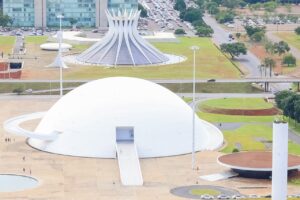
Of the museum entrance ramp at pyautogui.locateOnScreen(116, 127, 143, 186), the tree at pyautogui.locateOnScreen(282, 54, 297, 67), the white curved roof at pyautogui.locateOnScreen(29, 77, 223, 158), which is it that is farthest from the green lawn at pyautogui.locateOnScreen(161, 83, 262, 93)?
the museum entrance ramp at pyautogui.locateOnScreen(116, 127, 143, 186)

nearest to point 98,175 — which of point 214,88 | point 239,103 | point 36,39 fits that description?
point 239,103

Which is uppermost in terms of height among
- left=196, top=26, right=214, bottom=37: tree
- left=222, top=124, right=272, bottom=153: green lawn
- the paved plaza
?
left=196, top=26, right=214, bottom=37: tree

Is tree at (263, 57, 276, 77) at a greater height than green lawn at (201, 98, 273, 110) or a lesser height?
greater

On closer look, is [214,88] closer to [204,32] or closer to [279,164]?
[204,32]

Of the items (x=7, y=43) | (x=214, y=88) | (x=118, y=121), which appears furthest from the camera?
(x=7, y=43)

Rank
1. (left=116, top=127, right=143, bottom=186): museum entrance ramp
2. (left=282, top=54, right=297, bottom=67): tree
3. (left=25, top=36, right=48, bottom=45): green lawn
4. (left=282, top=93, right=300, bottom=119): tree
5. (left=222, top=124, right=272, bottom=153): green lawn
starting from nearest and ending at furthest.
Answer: (left=116, top=127, right=143, bottom=186): museum entrance ramp, (left=222, top=124, right=272, bottom=153): green lawn, (left=282, top=93, right=300, bottom=119): tree, (left=282, top=54, right=297, bottom=67): tree, (left=25, top=36, right=48, bottom=45): green lawn

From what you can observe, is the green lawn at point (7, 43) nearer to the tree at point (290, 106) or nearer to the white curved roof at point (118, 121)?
the tree at point (290, 106)

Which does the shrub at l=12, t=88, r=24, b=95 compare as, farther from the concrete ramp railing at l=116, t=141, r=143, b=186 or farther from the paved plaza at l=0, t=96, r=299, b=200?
the concrete ramp railing at l=116, t=141, r=143, b=186
